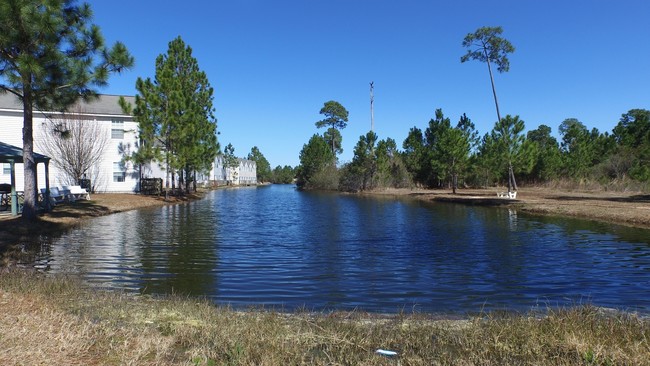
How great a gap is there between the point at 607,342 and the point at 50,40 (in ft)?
55.3

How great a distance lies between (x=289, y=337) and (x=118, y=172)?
1600 inches

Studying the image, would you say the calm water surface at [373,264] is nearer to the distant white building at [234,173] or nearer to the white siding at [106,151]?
the white siding at [106,151]

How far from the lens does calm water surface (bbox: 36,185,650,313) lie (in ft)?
27.7

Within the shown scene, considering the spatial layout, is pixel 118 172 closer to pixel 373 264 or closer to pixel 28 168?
pixel 28 168

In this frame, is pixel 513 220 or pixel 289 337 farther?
pixel 513 220

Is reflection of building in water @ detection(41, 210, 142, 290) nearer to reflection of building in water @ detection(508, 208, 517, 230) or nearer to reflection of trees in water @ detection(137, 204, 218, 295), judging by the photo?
reflection of trees in water @ detection(137, 204, 218, 295)

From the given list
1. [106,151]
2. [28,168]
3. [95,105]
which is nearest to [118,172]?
[106,151]

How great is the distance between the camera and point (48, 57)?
14531mm

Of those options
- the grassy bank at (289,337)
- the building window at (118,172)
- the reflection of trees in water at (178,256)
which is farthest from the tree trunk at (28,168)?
the building window at (118,172)

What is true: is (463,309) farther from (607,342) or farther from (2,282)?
(2,282)

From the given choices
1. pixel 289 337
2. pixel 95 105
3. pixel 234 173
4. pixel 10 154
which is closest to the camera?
pixel 289 337

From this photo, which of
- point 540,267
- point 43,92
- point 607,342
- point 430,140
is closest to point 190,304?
point 607,342

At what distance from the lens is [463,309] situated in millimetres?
7582

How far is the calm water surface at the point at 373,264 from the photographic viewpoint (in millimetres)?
8445
